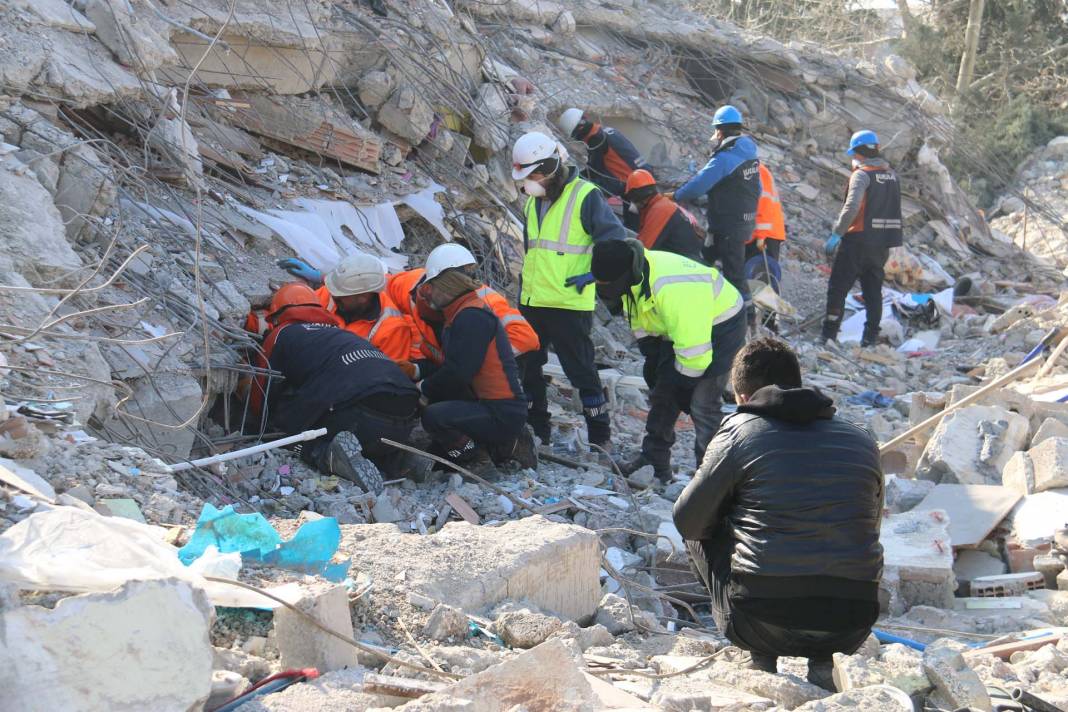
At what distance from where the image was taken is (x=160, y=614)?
249cm

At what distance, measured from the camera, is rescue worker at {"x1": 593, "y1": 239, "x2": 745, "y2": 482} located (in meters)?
5.98

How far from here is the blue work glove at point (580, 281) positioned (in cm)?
673

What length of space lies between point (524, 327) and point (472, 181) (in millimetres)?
2423

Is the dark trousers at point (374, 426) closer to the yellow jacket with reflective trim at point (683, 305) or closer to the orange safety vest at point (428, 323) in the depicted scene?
the orange safety vest at point (428, 323)

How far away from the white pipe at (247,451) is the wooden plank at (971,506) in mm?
3060

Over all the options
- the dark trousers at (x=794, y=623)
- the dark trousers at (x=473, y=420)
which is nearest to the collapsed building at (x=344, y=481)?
the dark trousers at (x=794, y=623)

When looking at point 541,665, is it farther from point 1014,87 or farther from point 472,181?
point 1014,87

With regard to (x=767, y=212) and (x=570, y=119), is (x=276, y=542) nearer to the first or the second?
(x=767, y=212)

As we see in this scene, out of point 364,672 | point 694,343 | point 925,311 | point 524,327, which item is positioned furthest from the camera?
point 925,311

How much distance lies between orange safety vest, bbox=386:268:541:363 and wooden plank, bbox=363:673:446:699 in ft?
12.1

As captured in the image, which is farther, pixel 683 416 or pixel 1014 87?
pixel 1014 87

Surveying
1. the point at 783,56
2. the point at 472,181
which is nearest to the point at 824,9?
the point at 783,56

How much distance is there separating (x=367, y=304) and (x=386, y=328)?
0.55 ft

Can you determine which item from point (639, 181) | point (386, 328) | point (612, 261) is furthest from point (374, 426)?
point (639, 181)
